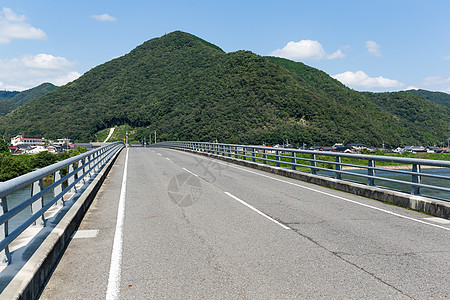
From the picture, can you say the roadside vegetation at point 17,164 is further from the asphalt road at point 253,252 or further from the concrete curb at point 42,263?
the concrete curb at point 42,263

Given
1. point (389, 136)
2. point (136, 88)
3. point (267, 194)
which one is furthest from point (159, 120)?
point (267, 194)

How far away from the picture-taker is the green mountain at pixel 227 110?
415ft

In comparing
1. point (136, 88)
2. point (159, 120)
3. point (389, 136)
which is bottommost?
point (389, 136)

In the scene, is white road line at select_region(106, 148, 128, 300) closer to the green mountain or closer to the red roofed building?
the green mountain

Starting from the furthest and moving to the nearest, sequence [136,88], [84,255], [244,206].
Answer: [136,88]
[244,206]
[84,255]

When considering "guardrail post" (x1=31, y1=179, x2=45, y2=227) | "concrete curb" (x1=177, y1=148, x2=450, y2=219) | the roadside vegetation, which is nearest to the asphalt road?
"concrete curb" (x1=177, y1=148, x2=450, y2=219)

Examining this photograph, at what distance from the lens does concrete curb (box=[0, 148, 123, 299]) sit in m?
3.43

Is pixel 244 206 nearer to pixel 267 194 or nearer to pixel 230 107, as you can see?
pixel 267 194

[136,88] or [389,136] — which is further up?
[136,88]

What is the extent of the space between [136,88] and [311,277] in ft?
638

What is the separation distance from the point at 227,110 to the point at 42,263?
12885 cm

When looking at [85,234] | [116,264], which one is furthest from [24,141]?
[116,264]

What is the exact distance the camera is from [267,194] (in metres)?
11.5

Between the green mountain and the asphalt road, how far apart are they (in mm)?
105926
